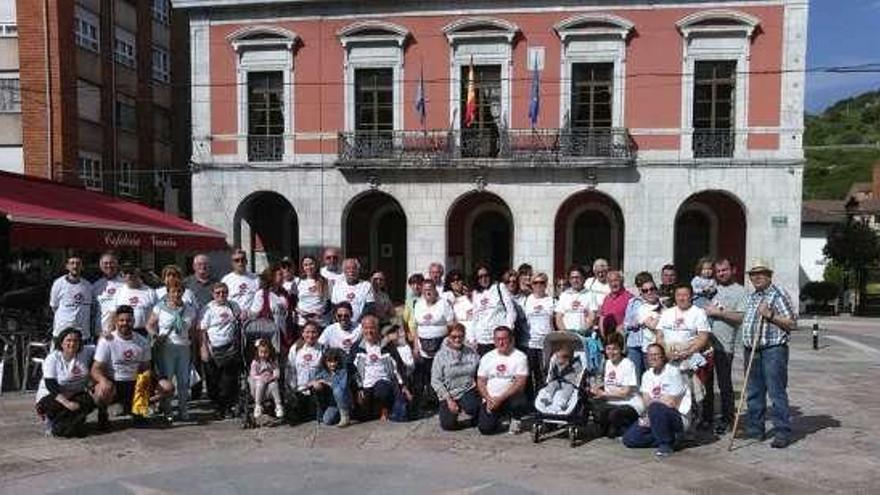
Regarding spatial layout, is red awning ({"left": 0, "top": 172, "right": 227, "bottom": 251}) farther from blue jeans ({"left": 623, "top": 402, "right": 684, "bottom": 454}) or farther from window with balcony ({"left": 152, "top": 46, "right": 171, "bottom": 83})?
window with balcony ({"left": 152, "top": 46, "right": 171, "bottom": 83})

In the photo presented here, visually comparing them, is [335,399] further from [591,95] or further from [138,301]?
[591,95]

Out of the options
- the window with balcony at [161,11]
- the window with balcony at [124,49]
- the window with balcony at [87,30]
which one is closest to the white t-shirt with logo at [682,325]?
the window with balcony at [87,30]

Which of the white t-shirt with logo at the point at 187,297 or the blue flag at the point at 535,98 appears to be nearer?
the white t-shirt with logo at the point at 187,297

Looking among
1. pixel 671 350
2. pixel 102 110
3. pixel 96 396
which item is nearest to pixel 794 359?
pixel 671 350

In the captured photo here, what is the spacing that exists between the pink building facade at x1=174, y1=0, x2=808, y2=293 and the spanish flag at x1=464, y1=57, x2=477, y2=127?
0.24ft

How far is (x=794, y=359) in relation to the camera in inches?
585

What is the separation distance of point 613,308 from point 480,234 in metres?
16.2

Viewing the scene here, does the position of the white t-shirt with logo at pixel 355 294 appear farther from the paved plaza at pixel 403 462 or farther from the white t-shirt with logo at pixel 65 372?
the white t-shirt with logo at pixel 65 372

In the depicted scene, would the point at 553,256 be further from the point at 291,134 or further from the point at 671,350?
the point at 671,350

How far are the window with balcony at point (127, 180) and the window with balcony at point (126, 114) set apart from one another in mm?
1476

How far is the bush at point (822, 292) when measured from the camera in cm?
3369

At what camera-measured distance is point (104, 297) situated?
960cm

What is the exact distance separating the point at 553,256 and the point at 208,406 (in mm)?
14533

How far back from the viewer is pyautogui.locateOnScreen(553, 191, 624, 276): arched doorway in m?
24.0
